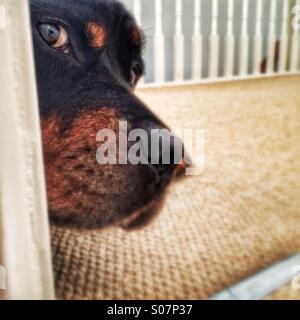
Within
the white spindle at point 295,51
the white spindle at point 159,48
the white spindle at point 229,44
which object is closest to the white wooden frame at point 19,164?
the white spindle at point 159,48

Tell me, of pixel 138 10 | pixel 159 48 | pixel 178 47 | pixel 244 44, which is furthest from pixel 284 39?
pixel 138 10

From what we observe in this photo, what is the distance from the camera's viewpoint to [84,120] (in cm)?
62

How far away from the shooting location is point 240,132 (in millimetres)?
1442

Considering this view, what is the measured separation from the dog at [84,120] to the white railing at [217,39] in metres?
0.27

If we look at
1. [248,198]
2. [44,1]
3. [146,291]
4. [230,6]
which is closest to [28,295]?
[146,291]

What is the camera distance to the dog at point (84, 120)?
0.60 m

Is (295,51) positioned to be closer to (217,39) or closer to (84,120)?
(217,39)

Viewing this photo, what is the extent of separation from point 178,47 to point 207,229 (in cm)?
66

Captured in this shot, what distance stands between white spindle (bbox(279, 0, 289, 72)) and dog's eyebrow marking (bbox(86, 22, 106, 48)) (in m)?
0.76

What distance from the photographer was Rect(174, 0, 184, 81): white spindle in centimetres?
111

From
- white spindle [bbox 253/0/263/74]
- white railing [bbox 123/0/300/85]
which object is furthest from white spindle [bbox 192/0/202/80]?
white spindle [bbox 253/0/263/74]

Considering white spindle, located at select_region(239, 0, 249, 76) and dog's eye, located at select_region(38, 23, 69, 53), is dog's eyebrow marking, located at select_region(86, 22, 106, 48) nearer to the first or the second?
dog's eye, located at select_region(38, 23, 69, 53)

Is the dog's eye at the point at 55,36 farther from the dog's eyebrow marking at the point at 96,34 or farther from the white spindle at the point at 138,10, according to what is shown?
the white spindle at the point at 138,10

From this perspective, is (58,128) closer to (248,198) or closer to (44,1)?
(44,1)
